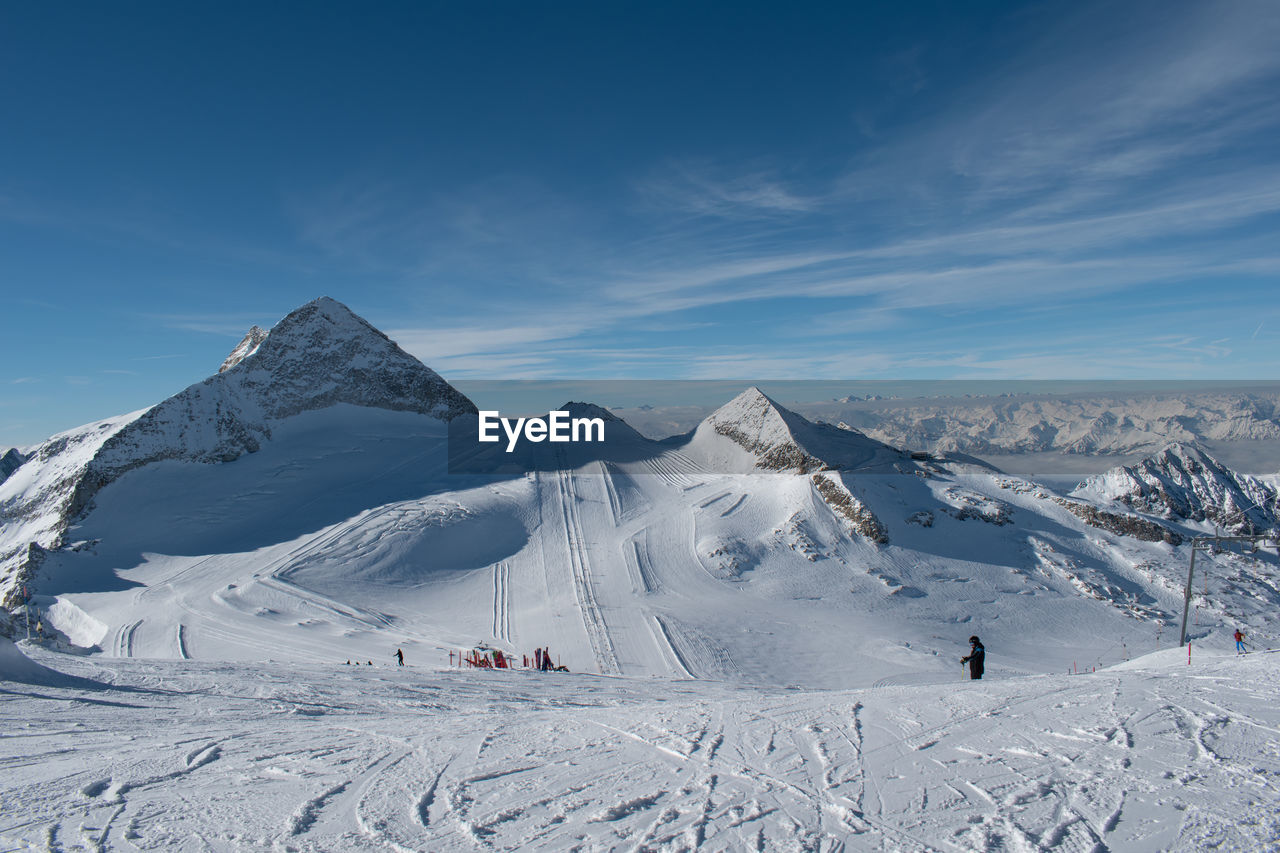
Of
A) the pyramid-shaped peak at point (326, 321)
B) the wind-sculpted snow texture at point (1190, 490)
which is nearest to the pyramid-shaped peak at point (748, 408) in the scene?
the wind-sculpted snow texture at point (1190, 490)

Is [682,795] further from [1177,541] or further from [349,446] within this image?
[349,446]

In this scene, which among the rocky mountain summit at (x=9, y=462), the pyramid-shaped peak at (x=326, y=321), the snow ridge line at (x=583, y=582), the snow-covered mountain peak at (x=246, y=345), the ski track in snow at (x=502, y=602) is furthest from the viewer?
the rocky mountain summit at (x=9, y=462)

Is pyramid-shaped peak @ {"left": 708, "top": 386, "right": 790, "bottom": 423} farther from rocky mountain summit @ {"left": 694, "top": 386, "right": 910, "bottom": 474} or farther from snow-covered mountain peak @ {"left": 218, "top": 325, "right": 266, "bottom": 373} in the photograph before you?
snow-covered mountain peak @ {"left": 218, "top": 325, "right": 266, "bottom": 373}

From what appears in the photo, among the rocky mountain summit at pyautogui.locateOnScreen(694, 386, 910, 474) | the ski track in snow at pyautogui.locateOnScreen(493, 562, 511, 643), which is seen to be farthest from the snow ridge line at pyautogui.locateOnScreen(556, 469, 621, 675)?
the rocky mountain summit at pyautogui.locateOnScreen(694, 386, 910, 474)

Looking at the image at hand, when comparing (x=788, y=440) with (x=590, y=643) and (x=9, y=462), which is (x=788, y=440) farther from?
(x=9, y=462)

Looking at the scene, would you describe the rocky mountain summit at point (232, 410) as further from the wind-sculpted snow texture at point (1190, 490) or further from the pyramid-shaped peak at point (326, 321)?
the wind-sculpted snow texture at point (1190, 490)

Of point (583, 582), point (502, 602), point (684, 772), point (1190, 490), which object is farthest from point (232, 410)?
point (1190, 490)
